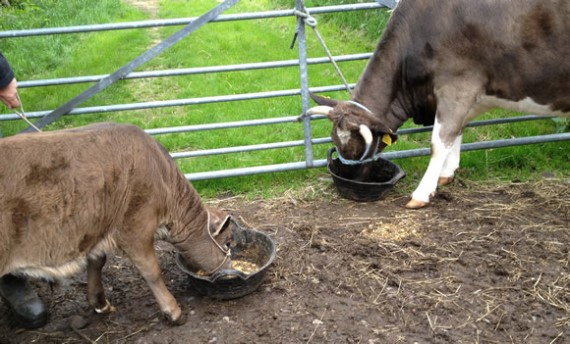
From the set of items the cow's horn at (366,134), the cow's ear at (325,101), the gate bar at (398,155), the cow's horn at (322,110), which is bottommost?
the gate bar at (398,155)

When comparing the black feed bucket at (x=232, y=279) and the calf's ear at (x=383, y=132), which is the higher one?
the calf's ear at (x=383, y=132)

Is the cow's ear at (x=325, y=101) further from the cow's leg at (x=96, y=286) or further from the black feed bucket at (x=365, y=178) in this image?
the cow's leg at (x=96, y=286)

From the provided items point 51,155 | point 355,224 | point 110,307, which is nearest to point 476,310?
point 355,224

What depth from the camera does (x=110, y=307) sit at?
402 cm

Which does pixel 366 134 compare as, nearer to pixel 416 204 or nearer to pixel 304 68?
pixel 416 204

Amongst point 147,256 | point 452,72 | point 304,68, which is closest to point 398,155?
point 452,72

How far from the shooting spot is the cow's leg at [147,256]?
3.60 metres

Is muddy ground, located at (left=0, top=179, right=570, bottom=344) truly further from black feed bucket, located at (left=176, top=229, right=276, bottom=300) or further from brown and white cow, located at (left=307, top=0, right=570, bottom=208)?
brown and white cow, located at (left=307, top=0, right=570, bottom=208)

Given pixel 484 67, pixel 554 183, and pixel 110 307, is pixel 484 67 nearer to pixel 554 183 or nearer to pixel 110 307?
pixel 554 183

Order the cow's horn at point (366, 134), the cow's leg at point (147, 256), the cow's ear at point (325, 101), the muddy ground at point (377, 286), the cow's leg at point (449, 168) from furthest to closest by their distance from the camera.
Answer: the cow's leg at point (449, 168)
the cow's ear at point (325, 101)
the cow's horn at point (366, 134)
the muddy ground at point (377, 286)
the cow's leg at point (147, 256)

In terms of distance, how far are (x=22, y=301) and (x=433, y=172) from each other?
346 cm

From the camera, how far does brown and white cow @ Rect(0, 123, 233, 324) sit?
127 inches

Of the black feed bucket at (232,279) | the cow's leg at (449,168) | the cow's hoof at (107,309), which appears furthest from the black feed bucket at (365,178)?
the cow's hoof at (107,309)

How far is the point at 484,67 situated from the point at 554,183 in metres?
1.50
